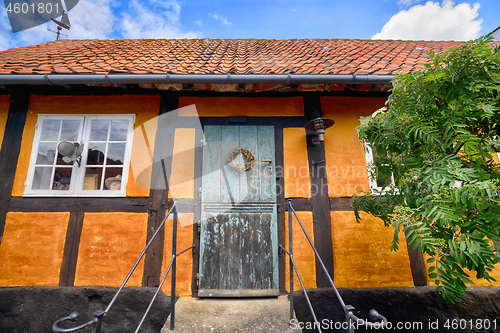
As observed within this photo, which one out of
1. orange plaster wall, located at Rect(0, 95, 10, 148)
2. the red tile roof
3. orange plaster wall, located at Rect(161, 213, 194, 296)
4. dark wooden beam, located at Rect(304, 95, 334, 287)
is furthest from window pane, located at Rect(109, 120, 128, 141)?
dark wooden beam, located at Rect(304, 95, 334, 287)

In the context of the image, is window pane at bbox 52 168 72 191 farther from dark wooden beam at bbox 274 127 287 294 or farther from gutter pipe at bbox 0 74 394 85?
dark wooden beam at bbox 274 127 287 294

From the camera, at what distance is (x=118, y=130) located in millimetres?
3617

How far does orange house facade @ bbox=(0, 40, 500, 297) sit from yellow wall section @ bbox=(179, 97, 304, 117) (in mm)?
17

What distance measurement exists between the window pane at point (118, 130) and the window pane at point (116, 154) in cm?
10

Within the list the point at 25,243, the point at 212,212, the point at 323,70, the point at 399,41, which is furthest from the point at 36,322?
the point at 399,41

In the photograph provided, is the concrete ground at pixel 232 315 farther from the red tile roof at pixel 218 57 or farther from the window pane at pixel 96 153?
the red tile roof at pixel 218 57

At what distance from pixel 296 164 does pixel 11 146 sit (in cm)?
435

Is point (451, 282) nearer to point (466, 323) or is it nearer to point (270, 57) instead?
point (466, 323)

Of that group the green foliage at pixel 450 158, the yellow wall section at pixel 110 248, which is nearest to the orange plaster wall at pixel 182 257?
the yellow wall section at pixel 110 248

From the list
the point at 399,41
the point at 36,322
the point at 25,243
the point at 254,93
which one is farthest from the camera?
the point at 399,41

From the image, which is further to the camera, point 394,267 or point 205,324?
point 394,267

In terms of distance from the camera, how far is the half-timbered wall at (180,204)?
10.5ft

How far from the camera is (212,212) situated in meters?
3.38

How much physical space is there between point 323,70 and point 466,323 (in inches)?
155
